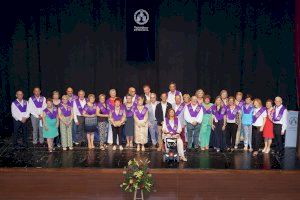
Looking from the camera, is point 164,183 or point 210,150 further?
point 210,150

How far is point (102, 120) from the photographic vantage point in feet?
37.9

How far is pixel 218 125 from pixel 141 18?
3.29 meters

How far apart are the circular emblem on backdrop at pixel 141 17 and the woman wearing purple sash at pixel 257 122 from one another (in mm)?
3379

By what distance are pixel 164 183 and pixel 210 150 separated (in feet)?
6.69

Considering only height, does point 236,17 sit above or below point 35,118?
above

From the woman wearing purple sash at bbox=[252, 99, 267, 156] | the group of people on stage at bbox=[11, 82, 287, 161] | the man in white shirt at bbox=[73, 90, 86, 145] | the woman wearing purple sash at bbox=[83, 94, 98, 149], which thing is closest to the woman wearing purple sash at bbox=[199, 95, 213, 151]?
the group of people on stage at bbox=[11, 82, 287, 161]

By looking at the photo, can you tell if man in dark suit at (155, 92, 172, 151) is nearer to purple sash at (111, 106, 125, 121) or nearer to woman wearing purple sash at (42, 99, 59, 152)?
purple sash at (111, 106, 125, 121)

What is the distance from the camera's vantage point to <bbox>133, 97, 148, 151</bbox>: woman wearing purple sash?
11266 mm

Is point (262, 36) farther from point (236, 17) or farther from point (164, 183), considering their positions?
point (164, 183)

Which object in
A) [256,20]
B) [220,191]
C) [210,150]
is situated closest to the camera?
[220,191]

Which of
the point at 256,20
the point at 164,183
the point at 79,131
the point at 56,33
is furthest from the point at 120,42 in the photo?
the point at 164,183

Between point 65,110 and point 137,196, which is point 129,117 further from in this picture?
point 137,196

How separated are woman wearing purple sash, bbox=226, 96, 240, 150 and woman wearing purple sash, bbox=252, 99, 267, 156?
40 cm

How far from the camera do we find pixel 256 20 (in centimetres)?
1247
